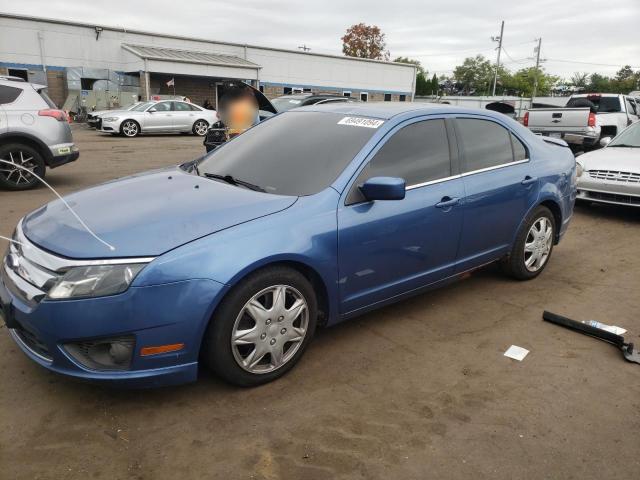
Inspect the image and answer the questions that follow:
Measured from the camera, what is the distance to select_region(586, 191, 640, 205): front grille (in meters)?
7.08

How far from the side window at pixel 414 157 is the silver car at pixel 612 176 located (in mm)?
3741

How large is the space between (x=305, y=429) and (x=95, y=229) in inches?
59.7

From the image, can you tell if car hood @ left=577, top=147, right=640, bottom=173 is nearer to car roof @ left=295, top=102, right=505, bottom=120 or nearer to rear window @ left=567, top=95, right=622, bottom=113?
car roof @ left=295, top=102, right=505, bottom=120

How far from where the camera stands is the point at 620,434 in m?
2.68

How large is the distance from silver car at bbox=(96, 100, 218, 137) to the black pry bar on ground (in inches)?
719

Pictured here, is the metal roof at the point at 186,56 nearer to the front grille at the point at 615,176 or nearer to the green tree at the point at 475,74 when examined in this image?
the front grille at the point at 615,176

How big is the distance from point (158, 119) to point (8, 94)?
40.4 ft

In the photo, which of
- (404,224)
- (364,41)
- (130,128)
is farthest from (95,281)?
(364,41)

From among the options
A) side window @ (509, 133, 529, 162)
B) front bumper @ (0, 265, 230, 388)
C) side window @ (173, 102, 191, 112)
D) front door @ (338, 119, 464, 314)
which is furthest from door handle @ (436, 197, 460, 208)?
side window @ (173, 102, 191, 112)

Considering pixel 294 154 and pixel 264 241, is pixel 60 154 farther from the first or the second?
pixel 264 241

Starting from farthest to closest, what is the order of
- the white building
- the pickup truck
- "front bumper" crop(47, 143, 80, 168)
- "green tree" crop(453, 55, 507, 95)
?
"green tree" crop(453, 55, 507, 95), the white building, the pickup truck, "front bumper" crop(47, 143, 80, 168)

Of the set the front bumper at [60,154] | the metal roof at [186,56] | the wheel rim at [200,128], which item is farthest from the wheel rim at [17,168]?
the metal roof at [186,56]

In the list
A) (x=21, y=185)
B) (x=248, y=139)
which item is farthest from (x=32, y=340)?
(x=21, y=185)

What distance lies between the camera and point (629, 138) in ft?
27.3
